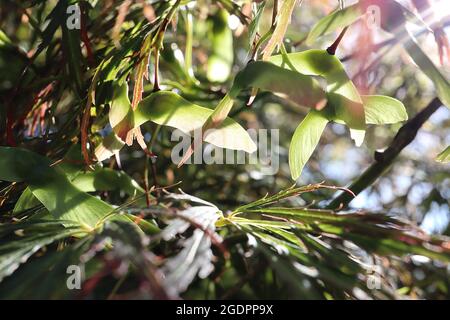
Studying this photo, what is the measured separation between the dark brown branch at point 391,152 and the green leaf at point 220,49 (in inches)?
11.4

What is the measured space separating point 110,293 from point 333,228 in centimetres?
18

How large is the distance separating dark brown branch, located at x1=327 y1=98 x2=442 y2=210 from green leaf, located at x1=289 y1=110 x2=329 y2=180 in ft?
0.65

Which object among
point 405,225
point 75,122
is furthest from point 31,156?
point 405,225

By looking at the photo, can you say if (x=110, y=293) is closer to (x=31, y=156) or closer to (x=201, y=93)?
(x=31, y=156)

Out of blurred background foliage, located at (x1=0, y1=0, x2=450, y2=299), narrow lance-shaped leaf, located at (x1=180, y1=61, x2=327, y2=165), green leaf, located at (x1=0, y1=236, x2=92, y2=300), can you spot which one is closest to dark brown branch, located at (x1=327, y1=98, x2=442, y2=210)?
blurred background foliage, located at (x1=0, y1=0, x2=450, y2=299)

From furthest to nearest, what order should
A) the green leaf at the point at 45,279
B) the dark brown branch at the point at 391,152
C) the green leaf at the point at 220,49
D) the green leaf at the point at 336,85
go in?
1. the green leaf at the point at 220,49
2. the dark brown branch at the point at 391,152
3. the green leaf at the point at 336,85
4. the green leaf at the point at 45,279

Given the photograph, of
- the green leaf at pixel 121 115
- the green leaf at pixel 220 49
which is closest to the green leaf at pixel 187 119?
the green leaf at pixel 121 115

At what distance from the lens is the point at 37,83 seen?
733 millimetres

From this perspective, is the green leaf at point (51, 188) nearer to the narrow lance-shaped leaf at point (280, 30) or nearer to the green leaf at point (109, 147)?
the green leaf at point (109, 147)

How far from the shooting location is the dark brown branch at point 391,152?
757 mm

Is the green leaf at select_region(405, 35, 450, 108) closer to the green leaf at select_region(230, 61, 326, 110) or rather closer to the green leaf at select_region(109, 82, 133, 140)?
the green leaf at select_region(230, 61, 326, 110)

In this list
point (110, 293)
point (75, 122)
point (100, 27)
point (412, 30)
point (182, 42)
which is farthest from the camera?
point (182, 42)

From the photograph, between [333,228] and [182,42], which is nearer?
[333,228]
